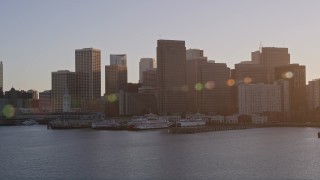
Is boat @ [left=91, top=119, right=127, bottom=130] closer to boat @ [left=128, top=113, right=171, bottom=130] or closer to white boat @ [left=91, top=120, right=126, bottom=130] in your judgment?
white boat @ [left=91, top=120, right=126, bottom=130]

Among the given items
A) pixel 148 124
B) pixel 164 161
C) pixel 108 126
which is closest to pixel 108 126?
pixel 108 126

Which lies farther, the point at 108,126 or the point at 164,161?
the point at 108,126

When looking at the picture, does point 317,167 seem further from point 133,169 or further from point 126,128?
point 126,128

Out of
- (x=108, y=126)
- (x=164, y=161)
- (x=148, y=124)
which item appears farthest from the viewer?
(x=108, y=126)

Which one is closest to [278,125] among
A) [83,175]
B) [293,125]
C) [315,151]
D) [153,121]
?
[293,125]

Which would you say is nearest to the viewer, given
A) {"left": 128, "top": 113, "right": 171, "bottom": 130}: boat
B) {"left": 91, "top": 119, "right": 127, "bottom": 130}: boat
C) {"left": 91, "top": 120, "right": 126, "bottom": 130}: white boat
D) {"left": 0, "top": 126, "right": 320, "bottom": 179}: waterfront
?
{"left": 0, "top": 126, "right": 320, "bottom": 179}: waterfront

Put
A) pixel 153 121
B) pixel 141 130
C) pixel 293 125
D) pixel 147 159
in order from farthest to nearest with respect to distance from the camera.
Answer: pixel 293 125 → pixel 153 121 → pixel 141 130 → pixel 147 159

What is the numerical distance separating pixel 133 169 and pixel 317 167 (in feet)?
67.3

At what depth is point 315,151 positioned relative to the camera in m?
80.8

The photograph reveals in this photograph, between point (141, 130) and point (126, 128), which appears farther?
point (126, 128)

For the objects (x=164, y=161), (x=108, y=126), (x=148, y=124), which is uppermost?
(x=148, y=124)

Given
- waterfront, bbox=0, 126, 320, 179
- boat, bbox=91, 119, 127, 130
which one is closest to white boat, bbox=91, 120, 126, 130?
boat, bbox=91, 119, 127, 130

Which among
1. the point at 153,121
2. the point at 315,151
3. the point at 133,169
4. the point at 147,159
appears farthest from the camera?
the point at 153,121

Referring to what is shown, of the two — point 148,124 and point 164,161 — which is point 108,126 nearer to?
point 148,124
